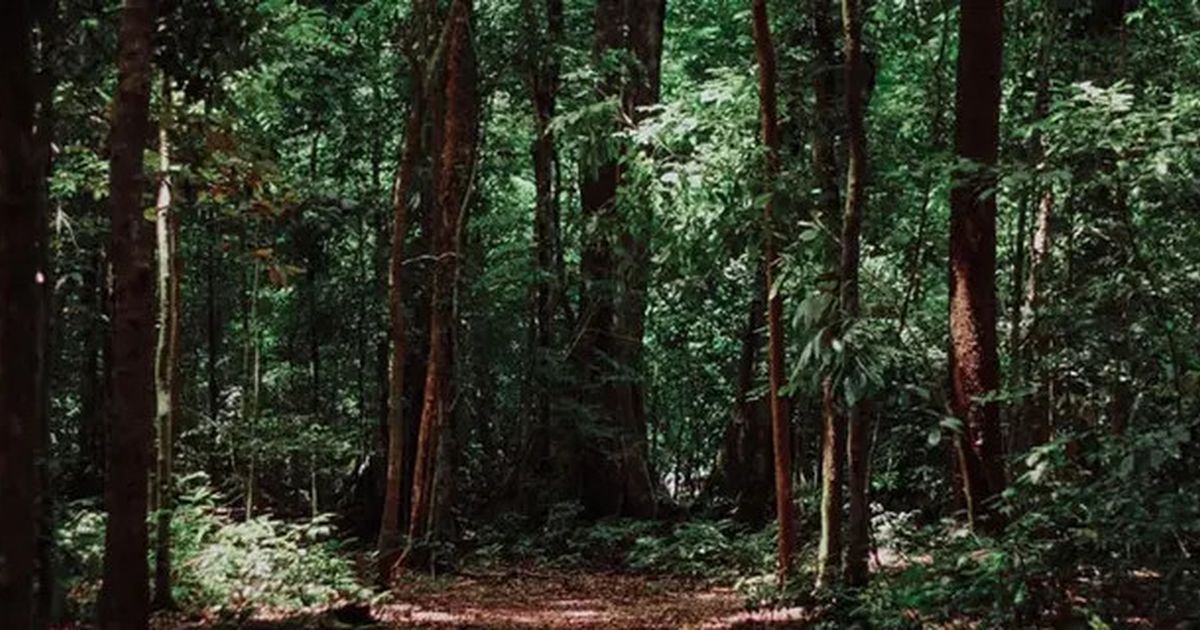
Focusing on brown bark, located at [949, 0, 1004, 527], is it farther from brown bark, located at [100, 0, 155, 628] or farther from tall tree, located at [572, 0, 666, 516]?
tall tree, located at [572, 0, 666, 516]

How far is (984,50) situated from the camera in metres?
9.54

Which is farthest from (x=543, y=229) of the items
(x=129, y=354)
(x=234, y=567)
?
(x=129, y=354)

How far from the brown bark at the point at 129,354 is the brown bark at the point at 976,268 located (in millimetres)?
6010

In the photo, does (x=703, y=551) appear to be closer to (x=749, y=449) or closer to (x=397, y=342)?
(x=749, y=449)

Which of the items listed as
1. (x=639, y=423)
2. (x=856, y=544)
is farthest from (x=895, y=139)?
(x=856, y=544)

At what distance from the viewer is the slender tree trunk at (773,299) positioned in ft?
32.3

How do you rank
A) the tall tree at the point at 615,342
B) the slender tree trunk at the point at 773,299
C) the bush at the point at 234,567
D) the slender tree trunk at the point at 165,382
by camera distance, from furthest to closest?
the tall tree at the point at 615,342, the bush at the point at 234,567, the slender tree trunk at the point at 165,382, the slender tree trunk at the point at 773,299

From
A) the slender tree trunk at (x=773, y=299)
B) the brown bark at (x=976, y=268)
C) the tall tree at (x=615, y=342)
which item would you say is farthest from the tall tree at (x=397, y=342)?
the brown bark at (x=976, y=268)

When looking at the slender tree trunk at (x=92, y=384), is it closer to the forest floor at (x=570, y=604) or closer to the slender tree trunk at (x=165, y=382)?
the slender tree trunk at (x=165, y=382)

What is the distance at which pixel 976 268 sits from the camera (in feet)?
30.9

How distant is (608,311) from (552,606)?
577 centimetres

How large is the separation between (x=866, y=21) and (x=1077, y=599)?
22.3 ft

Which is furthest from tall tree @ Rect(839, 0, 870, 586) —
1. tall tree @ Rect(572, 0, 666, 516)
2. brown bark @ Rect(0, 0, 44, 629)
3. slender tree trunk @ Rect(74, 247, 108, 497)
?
slender tree trunk @ Rect(74, 247, 108, 497)

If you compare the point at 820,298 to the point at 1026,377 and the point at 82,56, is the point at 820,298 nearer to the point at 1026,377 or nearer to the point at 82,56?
the point at 1026,377
